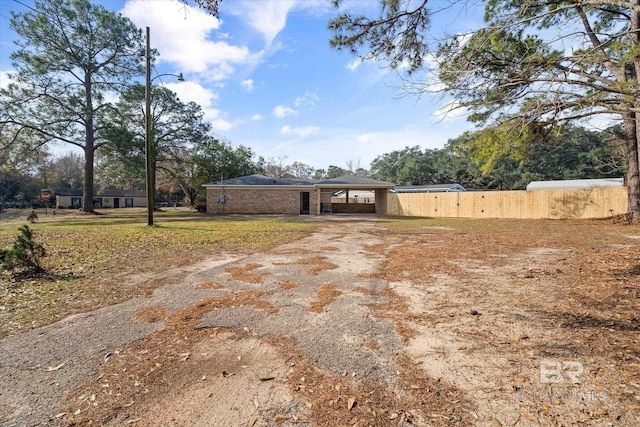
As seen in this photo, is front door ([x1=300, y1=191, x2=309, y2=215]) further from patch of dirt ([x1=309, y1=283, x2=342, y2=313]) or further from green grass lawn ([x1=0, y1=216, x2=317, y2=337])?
patch of dirt ([x1=309, y1=283, x2=342, y2=313])

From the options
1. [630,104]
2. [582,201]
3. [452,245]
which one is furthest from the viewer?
[582,201]

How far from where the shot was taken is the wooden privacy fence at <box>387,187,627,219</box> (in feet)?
51.9

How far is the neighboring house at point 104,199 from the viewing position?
45281 mm

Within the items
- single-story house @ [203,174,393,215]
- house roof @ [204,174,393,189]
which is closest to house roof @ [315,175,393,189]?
house roof @ [204,174,393,189]

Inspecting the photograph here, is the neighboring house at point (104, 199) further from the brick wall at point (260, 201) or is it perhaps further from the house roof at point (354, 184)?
the house roof at point (354, 184)

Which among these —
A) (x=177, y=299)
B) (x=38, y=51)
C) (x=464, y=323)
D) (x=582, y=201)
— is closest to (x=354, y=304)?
(x=464, y=323)

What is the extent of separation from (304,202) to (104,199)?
138 feet

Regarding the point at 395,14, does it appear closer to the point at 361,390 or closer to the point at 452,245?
the point at 361,390

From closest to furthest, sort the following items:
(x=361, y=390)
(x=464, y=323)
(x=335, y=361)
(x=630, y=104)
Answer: (x=361, y=390) < (x=335, y=361) < (x=464, y=323) < (x=630, y=104)

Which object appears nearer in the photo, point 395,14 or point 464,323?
point 464,323

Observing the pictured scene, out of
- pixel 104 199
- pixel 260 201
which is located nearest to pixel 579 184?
pixel 260 201

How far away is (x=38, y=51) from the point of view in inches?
783

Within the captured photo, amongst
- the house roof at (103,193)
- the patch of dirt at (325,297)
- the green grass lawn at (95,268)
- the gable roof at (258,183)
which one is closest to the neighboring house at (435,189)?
the gable roof at (258,183)

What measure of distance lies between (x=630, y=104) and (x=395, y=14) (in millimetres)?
4200
